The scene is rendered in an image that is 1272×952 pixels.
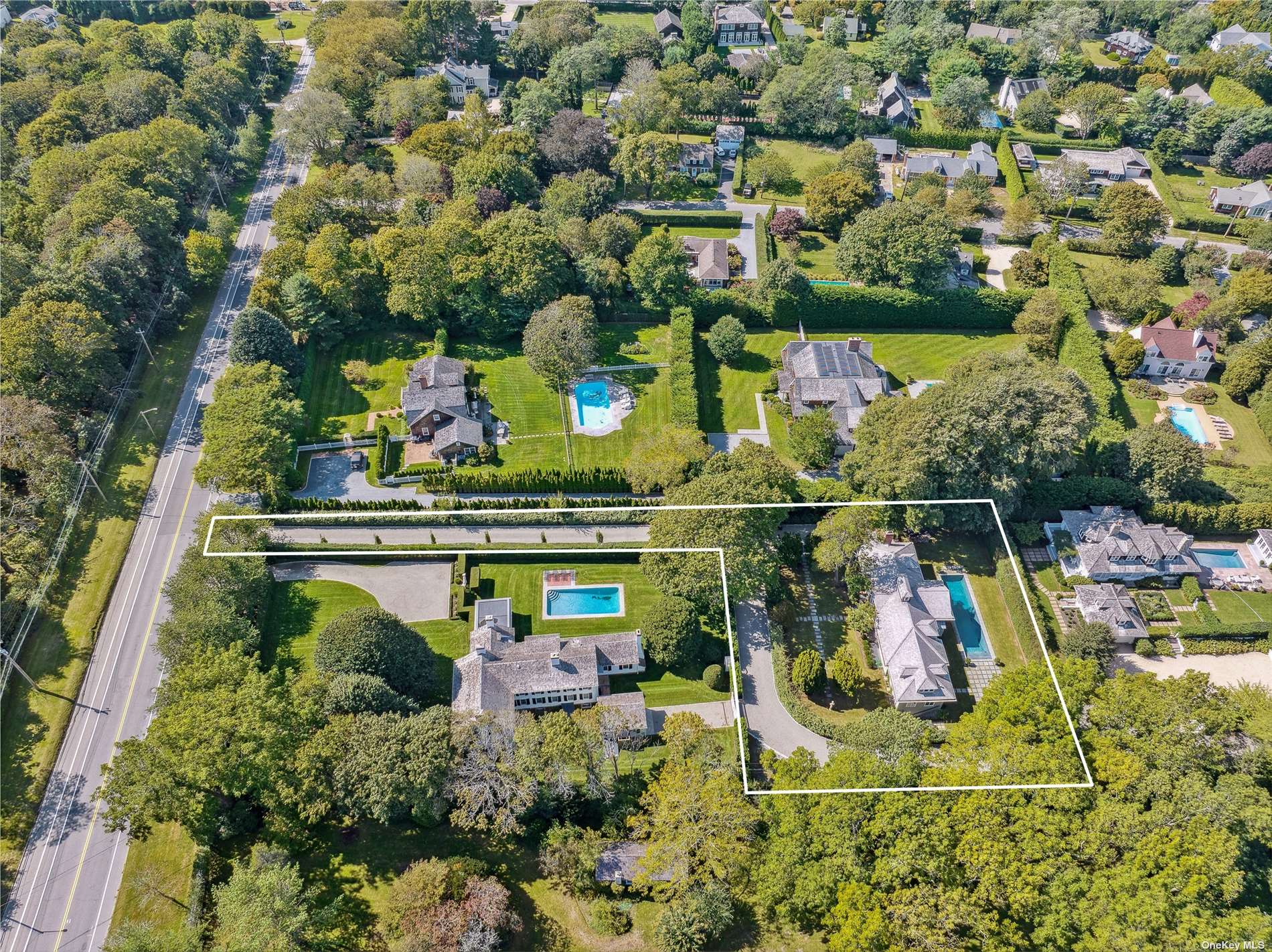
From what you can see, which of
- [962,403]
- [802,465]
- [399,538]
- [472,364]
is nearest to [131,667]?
[399,538]

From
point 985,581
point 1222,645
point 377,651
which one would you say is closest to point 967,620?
point 985,581

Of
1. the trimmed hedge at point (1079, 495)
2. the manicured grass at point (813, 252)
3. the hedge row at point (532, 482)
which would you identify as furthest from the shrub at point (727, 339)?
the trimmed hedge at point (1079, 495)

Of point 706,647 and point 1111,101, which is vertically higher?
point 1111,101

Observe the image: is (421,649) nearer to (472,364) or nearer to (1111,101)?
(472,364)

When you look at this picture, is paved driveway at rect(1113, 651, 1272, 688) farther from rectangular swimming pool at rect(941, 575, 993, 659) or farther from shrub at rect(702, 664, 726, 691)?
shrub at rect(702, 664, 726, 691)

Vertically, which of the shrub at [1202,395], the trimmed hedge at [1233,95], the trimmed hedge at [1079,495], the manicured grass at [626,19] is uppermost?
the manicured grass at [626,19]

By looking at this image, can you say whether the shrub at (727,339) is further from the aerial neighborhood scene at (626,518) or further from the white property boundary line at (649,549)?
the white property boundary line at (649,549)
